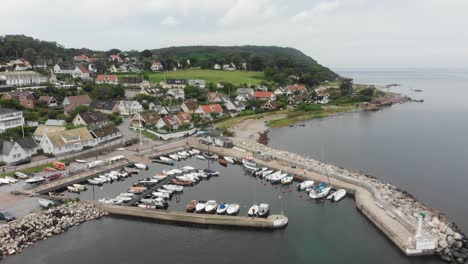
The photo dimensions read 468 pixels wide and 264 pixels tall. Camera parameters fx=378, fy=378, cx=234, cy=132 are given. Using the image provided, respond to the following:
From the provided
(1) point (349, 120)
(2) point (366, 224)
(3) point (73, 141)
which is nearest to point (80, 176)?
(3) point (73, 141)

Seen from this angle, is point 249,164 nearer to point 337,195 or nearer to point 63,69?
point 337,195

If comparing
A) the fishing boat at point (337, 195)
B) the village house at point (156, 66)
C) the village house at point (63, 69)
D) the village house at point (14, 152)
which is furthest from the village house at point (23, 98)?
the village house at point (156, 66)

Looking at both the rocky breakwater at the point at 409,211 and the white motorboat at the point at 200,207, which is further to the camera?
the white motorboat at the point at 200,207

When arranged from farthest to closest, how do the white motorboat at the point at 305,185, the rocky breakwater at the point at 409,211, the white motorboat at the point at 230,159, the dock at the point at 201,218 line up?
the white motorboat at the point at 230,159
the white motorboat at the point at 305,185
the dock at the point at 201,218
the rocky breakwater at the point at 409,211

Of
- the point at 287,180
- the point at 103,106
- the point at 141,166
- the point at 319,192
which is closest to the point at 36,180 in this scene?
the point at 141,166

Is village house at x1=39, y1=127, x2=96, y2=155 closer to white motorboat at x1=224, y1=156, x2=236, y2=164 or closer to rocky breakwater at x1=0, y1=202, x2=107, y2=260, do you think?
rocky breakwater at x1=0, y1=202, x2=107, y2=260

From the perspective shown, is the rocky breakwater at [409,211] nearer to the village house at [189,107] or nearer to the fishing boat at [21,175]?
the fishing boat at [21,175]

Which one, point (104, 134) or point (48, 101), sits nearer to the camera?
point (104, 134)
